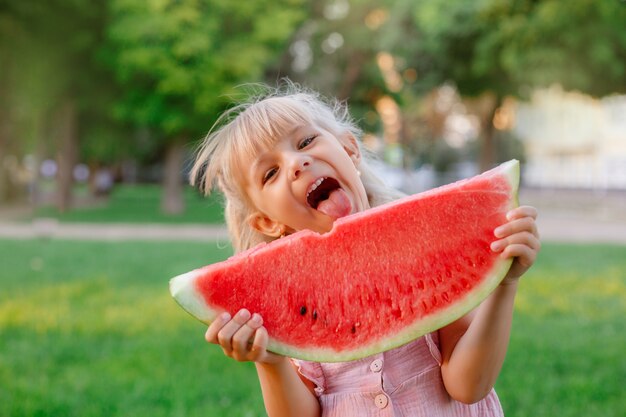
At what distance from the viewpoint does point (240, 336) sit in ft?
4.91

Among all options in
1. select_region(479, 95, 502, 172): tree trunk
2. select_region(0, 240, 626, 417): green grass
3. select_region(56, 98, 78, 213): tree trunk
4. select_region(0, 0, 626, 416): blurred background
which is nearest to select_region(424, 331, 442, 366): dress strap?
select_region(0, 0, 626, 416): blurred background

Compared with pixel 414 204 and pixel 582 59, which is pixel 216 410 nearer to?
pixel 414 204

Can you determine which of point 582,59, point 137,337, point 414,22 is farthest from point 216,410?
point 414,22

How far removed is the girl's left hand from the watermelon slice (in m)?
0.05

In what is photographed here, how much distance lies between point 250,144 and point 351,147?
37cm

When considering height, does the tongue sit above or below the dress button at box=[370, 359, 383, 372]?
above

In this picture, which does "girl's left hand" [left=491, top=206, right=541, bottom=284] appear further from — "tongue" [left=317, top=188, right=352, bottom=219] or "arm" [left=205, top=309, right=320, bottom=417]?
"arm" [left=205, top=309, right=320, bottom=417]

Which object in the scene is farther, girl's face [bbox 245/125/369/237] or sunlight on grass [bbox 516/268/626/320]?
sunlight on grass [bbox 516/268/626/320]

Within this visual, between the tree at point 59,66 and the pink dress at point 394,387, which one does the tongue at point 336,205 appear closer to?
the pink dress at point 394,387

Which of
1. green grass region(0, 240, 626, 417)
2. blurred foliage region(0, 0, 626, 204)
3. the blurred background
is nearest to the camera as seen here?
green grass region(0, 240, 626, 417)

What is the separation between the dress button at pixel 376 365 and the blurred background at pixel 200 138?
1098 millimetres

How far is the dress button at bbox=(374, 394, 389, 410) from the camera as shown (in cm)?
181

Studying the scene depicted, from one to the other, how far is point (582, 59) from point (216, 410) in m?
15.5

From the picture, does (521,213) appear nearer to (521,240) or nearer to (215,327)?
(521,240)
